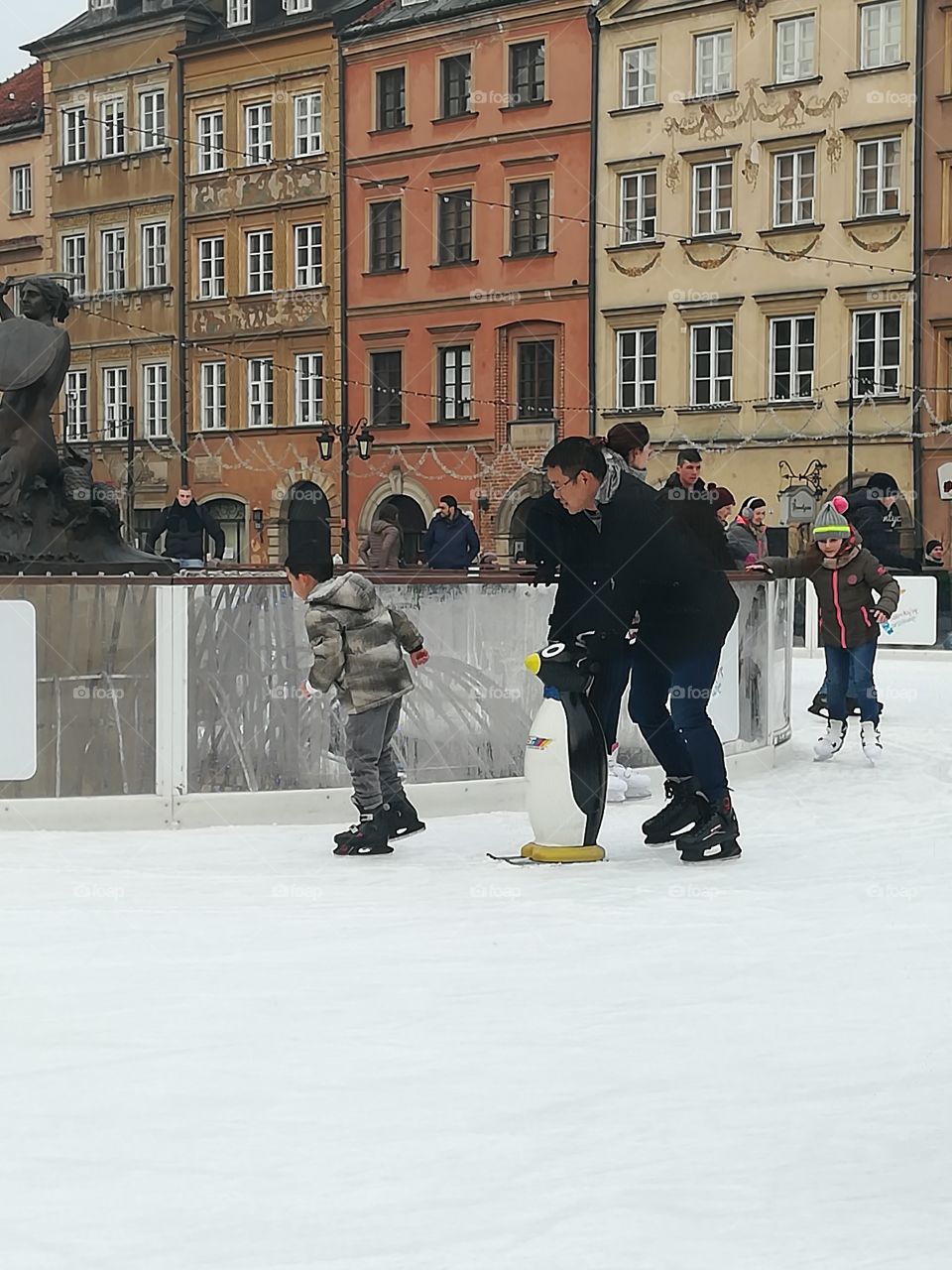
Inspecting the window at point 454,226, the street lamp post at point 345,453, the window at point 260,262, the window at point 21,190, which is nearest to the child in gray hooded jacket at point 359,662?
the street lamp post at point 345,453

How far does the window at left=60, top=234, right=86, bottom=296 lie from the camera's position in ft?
159

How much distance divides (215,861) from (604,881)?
1.70m

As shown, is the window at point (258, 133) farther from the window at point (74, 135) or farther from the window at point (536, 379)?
the window at point (536, 379)

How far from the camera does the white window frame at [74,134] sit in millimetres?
48375

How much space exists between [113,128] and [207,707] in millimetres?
41161

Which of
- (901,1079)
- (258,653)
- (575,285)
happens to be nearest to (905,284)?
(575,285)

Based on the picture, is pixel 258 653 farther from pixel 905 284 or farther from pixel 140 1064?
pixel 905 284

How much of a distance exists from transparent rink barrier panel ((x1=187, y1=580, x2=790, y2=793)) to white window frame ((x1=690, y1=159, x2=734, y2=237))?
2743 cm

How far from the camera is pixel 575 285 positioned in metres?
39.0

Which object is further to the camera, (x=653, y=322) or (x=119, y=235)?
(x=119, y=235)

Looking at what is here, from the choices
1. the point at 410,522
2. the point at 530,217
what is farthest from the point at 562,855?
the point at 410,522

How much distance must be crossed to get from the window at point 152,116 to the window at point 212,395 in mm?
5748

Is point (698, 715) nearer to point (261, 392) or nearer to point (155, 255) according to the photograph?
point (261, 392)

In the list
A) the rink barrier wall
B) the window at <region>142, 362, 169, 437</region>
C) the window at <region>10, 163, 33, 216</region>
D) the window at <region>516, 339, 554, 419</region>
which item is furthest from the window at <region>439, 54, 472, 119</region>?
the rink barrier wall
